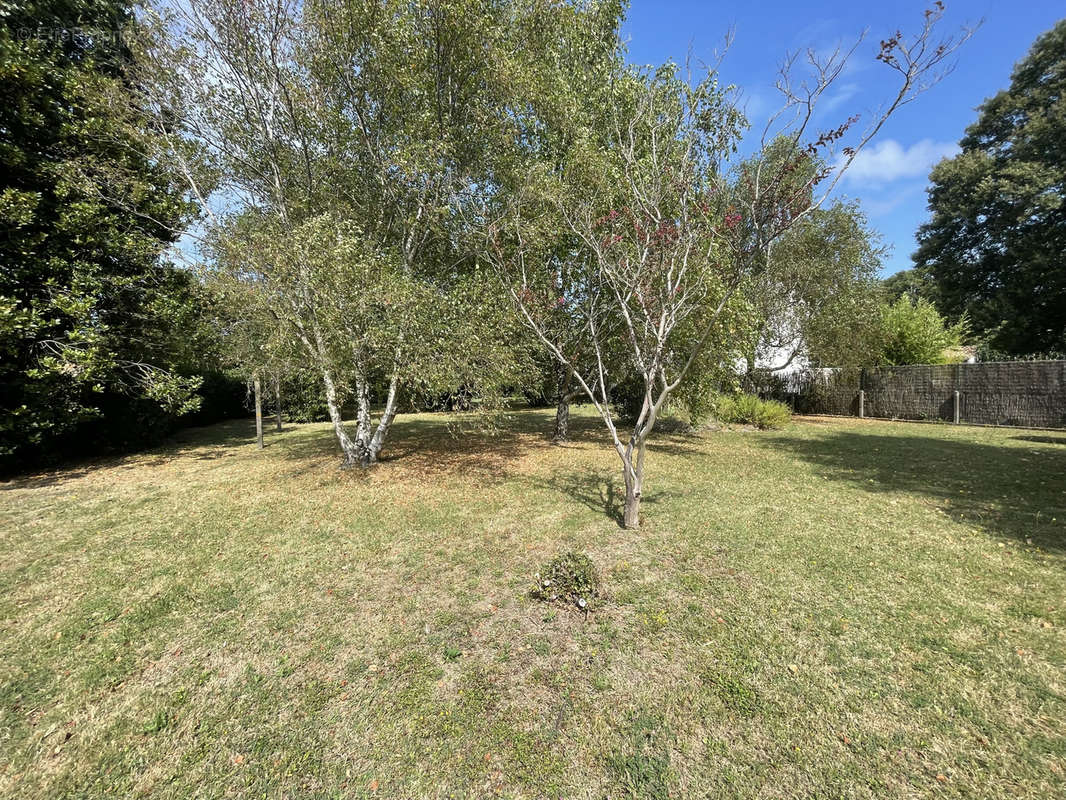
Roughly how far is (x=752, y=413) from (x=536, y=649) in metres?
12.9

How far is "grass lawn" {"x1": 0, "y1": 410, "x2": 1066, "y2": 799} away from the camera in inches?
85.4

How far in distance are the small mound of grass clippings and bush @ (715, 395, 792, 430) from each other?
35.8 feet

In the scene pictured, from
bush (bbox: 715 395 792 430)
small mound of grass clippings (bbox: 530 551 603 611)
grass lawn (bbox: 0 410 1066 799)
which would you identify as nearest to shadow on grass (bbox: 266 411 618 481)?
grass lawn (bbox: 0 410 1066 799)

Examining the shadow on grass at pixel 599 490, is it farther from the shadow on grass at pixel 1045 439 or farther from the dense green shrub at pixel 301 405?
the dense green shrub at pixel 301 405

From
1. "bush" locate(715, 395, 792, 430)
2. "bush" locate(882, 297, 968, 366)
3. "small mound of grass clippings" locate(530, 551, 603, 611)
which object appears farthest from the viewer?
"bush" locate(882, 297, 968, 366)

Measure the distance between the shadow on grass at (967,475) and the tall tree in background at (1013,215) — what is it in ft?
40.3

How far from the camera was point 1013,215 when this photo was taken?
59.4ft

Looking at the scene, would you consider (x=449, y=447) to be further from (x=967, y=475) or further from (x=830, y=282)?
(x=830, y=282)

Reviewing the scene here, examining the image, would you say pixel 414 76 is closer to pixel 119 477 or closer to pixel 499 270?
pixel 499 270

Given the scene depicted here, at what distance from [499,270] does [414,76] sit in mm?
3749

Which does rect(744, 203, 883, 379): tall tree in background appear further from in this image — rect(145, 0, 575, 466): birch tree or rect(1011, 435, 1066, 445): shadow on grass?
rect(145, 0, 575, 466): birch tree

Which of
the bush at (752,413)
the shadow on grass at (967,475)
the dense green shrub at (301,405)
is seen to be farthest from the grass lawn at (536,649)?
the dense green shrub at (301,405)

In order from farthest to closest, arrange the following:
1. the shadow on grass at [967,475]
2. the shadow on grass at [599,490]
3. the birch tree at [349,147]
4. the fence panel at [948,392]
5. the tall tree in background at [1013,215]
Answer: the tall tree in background at [1013,215] → the fence panel at [948,392] → the birch tree at [349,147] → the shadow on grass at [599,490] → the shadow on grass at [967,475]

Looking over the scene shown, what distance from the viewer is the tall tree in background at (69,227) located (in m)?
7.73
